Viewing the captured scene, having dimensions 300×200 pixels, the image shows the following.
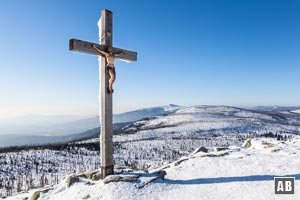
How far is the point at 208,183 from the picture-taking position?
28.4 ft

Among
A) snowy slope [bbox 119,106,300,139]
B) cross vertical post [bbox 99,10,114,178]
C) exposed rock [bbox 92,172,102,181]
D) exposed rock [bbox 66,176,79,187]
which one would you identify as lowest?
snowy slope [bbox 119,106,300,139]

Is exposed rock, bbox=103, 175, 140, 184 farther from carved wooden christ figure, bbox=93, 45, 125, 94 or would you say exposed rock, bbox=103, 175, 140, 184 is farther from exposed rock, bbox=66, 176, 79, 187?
carved wooden christ figure, bbox=93, 45, 125, 94

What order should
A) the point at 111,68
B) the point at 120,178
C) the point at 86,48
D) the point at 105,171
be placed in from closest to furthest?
the point at 120,178 < the point at 86,48 < the point at 105,171 < the point at 111,68

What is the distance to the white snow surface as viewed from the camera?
7.90 meters

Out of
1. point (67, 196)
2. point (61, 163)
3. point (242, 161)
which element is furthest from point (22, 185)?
point (242, 161)

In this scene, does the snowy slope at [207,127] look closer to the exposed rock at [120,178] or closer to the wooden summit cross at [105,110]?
the wooden summit cross at [105,110]

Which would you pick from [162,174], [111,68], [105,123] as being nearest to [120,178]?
[162,174]

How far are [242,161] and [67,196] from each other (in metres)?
6.36

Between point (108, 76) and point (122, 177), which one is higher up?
point (108, 76)

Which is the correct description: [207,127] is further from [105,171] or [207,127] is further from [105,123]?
[105,123]

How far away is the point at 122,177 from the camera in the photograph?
9109 mm

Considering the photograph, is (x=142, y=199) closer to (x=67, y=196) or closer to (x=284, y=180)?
(x=67, y=196)

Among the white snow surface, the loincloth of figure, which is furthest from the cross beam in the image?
the white snow surface

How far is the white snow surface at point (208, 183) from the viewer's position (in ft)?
25.9
